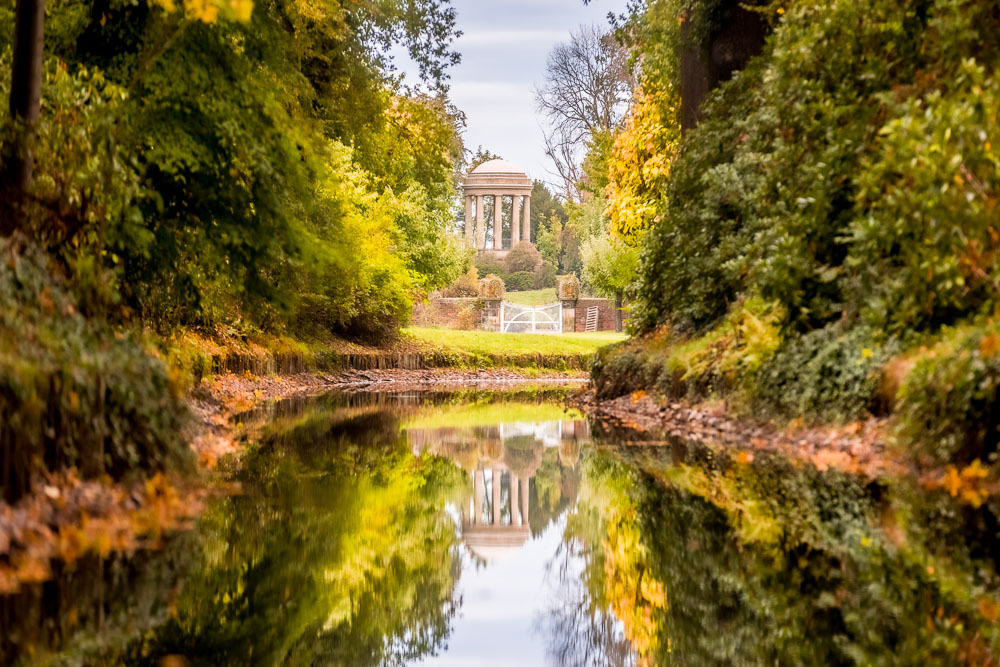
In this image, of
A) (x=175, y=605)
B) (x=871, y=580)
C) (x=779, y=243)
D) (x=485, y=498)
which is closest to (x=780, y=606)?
(x=871, y=580)

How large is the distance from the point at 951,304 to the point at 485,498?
14.7 ft

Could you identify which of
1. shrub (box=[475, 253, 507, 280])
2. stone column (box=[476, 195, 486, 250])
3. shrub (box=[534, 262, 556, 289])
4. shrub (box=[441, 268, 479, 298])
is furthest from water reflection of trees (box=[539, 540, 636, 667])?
stone column (box=[476, 195, 486, 250])

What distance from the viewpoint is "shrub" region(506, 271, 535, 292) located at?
78438 millimetres

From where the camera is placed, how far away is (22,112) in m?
9.27

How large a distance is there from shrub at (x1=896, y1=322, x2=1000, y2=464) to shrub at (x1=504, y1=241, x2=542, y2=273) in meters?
70.0

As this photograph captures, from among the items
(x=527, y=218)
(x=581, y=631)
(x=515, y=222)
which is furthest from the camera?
(x=527, y=218)

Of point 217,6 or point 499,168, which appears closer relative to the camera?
point 217,6

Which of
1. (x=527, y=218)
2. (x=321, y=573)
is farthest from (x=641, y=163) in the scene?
(x=527, y=218)

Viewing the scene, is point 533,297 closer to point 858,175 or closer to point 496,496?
point 858,175

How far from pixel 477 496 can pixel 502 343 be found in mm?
33616

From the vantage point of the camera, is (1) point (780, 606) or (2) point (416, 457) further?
(2) point (416, 457)

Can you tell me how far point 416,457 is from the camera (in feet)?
42.5

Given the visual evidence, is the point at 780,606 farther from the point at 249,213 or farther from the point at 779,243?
the point at 249,213

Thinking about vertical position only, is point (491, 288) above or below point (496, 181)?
below
